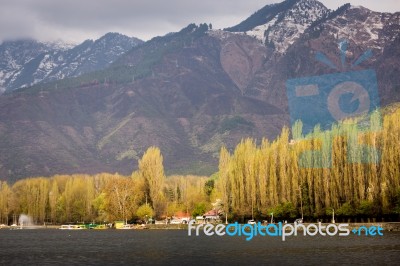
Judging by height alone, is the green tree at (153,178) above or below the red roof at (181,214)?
above

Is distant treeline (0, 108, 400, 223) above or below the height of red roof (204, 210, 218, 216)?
above

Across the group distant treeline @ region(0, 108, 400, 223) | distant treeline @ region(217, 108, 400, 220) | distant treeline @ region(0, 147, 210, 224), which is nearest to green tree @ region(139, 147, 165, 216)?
distant treeline @ region(0, 147, 210, 224)

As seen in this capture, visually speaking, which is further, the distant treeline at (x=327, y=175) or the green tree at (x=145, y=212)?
the green tree at (x=145, y=212)

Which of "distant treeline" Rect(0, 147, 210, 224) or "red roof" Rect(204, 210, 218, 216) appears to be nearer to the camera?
"distant treeline" Rect(0, 147, 210, 224)

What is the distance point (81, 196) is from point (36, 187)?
541 inches

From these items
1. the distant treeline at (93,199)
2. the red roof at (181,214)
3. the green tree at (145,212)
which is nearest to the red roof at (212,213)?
the distant treeline at (93,199)

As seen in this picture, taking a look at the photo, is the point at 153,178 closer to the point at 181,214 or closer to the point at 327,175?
the point at 181,214

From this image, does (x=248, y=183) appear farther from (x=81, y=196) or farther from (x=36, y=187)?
(x=36, y=187)

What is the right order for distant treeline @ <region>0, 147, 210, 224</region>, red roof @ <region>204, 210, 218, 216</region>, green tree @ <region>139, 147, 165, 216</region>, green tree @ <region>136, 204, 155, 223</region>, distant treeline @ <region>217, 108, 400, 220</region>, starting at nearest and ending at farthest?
distant treeline @ <region>217, 108, 400, 220</region> < green tree @ <region>136, 204, 155, 223</region> < green tree @ <region>139, 147, 165, 216</region> < distant treeline @ <region>0, 147, 210, 224</region> < red roof @ <region>204, 210, 218, 216</region>

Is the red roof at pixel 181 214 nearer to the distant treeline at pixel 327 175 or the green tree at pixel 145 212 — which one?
the green tree at pixel 145 212

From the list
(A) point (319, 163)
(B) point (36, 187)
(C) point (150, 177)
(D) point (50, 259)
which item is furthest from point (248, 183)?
(B) point (36, 187)

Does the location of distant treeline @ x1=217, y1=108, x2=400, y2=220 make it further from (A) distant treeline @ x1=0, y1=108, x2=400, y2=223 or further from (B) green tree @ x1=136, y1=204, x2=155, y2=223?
(B) green tree @ x1=136, y1=204, x2=155, y2=223

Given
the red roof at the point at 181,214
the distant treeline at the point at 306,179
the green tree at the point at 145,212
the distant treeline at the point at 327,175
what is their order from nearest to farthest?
1. the distant treeline at the point at 327,175
2. the distant treeline at the point at 306,179
3. the green tree at the point at 145,212
4. the red roof at the point at 181,214

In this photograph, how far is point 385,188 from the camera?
250ft
